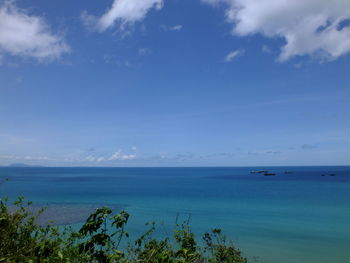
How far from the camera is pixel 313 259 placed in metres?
Result: 18.2

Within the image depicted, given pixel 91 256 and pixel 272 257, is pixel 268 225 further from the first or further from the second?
pixel 91 256

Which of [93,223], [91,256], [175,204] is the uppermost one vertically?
[93,223]

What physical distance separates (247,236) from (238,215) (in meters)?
9.65

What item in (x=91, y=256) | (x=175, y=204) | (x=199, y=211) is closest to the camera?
(x=91, y=256)

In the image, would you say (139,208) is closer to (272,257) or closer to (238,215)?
(238,215)

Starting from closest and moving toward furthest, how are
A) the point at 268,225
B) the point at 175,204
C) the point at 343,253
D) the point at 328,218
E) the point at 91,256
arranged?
the point at 91,256, the point at 343,253, the point at 268,225, the point at 328,218, the point at 175,204

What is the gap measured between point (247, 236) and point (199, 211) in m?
12.7

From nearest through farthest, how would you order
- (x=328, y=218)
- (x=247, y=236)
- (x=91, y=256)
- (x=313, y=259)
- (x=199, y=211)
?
1. (x=91, y=256)
2. (x=313, y=259)
3. (x=247, y=236)
4. (x=328, y=218)
5. (x=199, y=211)

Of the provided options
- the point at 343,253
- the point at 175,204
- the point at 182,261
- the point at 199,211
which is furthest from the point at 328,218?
the point at 182,261

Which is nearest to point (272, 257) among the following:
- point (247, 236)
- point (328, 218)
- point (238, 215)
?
point (247, 236)

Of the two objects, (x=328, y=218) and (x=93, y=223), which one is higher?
(x=93, y=223)

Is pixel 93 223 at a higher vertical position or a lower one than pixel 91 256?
higher

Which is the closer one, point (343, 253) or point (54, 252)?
point (54, 252)

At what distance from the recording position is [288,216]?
3212 centimetres
